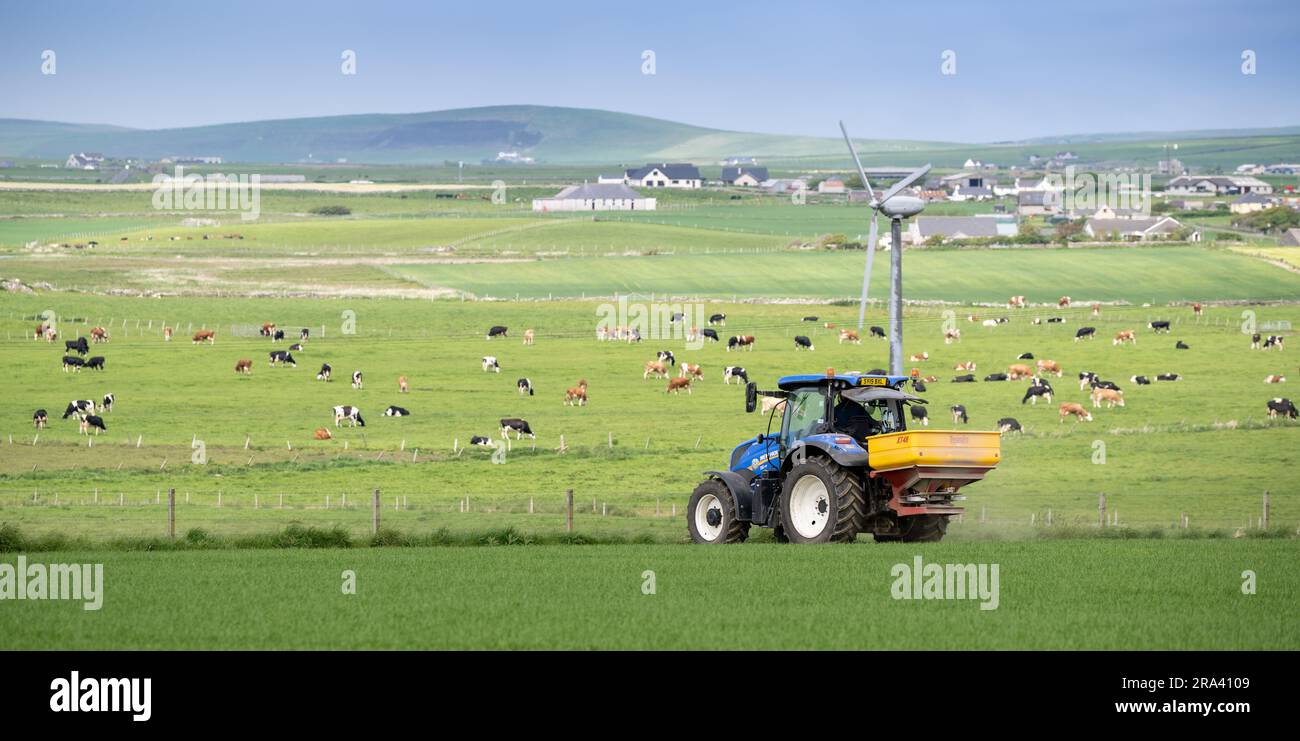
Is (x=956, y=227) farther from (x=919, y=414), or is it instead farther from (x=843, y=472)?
(x=843, y=472)

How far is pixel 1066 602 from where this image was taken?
65.3 ft

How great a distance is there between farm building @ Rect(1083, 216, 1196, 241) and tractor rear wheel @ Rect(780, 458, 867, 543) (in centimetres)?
12921

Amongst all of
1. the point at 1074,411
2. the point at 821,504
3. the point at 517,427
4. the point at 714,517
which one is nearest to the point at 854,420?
the point at 821,504

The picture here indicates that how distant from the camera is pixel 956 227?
154m

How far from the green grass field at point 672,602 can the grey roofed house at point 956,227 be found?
127 metres

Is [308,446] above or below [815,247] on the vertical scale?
below

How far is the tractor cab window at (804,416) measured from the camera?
26.7 meters

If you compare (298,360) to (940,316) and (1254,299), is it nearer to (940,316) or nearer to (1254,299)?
(940,316)

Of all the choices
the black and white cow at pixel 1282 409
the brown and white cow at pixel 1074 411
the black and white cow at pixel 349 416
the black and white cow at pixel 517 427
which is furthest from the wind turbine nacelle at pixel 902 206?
the black and white cow at pixel 349 416

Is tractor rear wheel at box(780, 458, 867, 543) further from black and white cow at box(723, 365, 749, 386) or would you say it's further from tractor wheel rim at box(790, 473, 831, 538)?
black and white cow at box(723, 365, 749, 386)

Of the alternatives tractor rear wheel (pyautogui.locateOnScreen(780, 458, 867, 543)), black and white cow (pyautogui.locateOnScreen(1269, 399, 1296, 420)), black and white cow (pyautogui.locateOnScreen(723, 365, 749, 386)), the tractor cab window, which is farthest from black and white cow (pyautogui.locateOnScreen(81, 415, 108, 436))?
black and white cow (pyautogui.locateOnScreen(1269, 399, 1296, 420))
